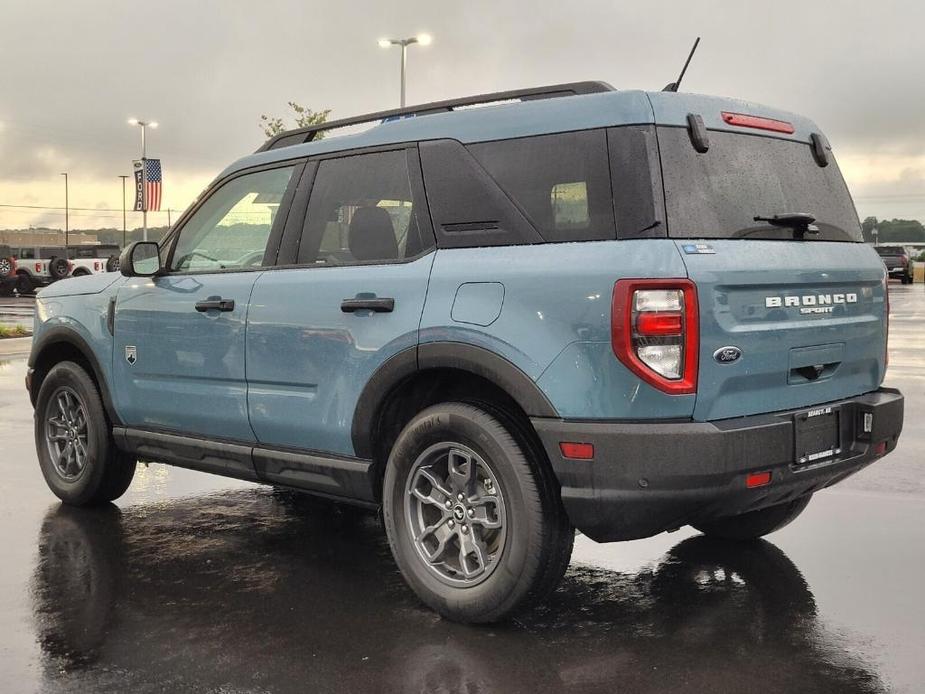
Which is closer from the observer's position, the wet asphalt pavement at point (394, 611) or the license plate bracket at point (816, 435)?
the wet asphalt pavement at point (394, 611)

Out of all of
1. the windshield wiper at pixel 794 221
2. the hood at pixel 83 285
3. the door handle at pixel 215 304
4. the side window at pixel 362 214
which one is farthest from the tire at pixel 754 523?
the hood at pixel 83 285

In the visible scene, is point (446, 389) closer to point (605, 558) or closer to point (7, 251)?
point (605, 558)

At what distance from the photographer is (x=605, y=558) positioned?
5105mm

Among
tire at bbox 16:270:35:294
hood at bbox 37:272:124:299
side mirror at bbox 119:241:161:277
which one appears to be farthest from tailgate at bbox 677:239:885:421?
tire at bbox 16:270:35:294

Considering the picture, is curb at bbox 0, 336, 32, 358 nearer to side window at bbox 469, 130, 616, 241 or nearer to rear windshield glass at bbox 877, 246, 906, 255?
side window at bbox 469, 130, 616, 241

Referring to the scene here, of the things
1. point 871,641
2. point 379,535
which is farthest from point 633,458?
point 379,535

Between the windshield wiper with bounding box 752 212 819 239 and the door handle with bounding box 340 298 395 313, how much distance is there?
1.49m

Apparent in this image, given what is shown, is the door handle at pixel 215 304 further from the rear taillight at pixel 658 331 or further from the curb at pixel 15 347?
the curb at pixel 15 347

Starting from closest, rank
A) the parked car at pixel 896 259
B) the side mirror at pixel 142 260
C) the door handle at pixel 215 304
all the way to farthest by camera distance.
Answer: the door handle at pixel 215 304
the side mirror at pixel 142 260
the parked car at pixel 896 259

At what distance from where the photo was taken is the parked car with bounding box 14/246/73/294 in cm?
3912

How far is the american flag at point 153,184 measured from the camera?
3977 cm

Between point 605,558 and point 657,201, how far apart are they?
6.68ft

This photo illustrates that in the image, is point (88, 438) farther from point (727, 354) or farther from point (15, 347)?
point (15, 347)

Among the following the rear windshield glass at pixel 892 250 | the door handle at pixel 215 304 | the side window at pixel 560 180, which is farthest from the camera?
the rear windshield glass at pixel 892 250
